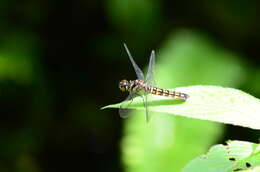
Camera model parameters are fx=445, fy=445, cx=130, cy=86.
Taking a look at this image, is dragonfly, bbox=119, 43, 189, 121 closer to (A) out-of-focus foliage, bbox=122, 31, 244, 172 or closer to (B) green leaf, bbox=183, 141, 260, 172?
(B) green leaf, bbox=183, 141, 260, 172

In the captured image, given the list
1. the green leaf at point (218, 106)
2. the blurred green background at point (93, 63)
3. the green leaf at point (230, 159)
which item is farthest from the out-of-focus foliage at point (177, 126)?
the green leaf at point (230, 159)

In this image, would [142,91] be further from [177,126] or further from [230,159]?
[177,126]

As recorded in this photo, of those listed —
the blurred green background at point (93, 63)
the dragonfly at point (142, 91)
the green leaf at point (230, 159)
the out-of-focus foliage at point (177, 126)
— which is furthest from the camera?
the blurred green background at point (93, 63)

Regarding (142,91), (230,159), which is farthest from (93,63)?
(230,159)

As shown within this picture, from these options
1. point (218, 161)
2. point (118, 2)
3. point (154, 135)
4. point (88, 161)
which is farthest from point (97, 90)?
point (218, 161)

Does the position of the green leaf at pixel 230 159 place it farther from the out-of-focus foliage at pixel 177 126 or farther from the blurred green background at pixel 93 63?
the blurred green background at pixel 93 63

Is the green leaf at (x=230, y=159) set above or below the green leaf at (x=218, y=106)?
below

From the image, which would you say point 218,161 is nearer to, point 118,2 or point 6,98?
point 118,2
